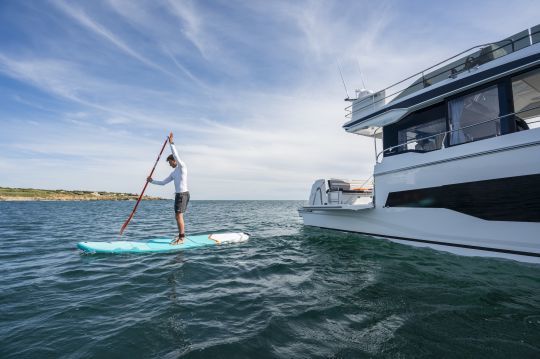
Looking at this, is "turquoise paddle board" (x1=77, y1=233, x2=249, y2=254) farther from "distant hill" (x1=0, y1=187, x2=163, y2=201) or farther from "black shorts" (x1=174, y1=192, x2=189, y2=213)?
"distant hill" (x1=0, y1=187, x2=163, y2=201)

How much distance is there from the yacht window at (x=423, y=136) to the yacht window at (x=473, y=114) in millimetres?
585

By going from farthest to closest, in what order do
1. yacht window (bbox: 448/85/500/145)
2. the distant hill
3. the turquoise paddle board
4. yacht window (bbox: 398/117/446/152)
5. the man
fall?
the distant hill → yacht window (bbox: 398/117/446/152) → the man → the turquoise paddle board → yacht window (bbox: 448/85/500/145)

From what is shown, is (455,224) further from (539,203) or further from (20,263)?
(20,263)

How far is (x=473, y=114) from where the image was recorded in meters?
7.53

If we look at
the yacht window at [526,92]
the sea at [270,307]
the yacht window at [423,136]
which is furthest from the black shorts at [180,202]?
the yacht window at [526,92]

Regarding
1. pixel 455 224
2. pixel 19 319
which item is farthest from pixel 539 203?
pixel 19 319

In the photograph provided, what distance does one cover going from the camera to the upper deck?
21.1 ft

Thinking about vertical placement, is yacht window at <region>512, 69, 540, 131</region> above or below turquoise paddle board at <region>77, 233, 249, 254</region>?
above

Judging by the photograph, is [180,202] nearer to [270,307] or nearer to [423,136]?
[270,307]

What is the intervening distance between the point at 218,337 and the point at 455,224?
23.1 feet

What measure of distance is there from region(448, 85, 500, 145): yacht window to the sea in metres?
3.32

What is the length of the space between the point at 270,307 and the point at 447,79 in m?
8.04

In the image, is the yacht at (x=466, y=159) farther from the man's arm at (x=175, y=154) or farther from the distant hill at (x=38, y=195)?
the distant hill at (x=38, y=195)

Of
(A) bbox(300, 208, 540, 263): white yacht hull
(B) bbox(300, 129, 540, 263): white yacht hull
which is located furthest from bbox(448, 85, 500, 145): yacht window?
(A) bbox(300, 208, 540, 263): white yacht hull
